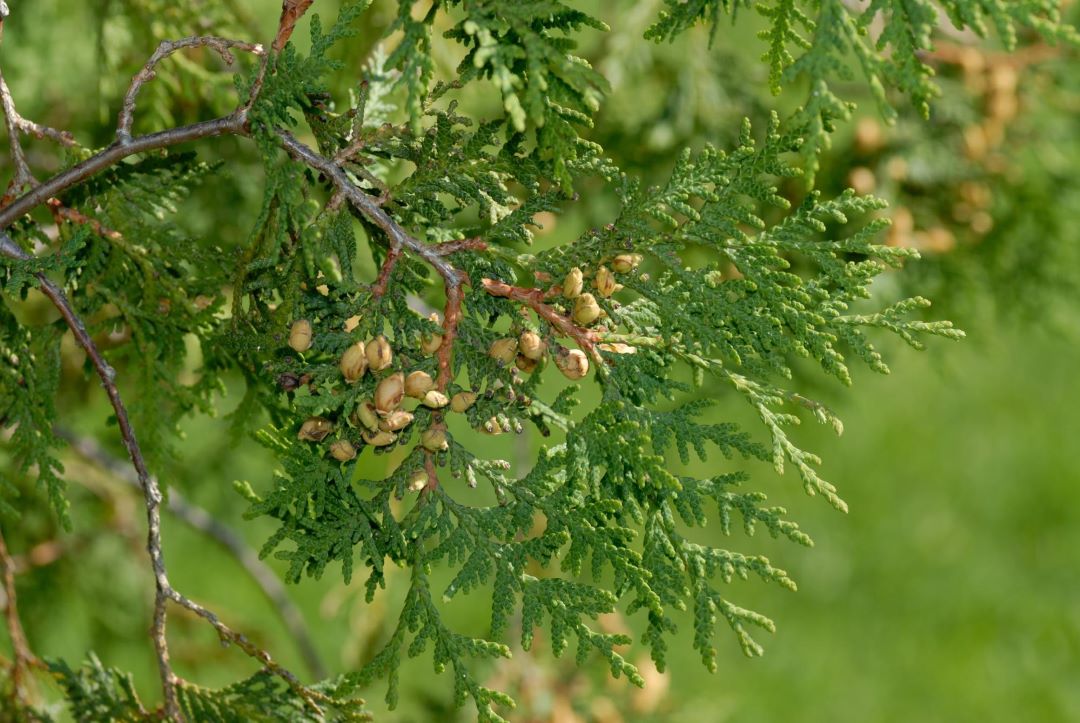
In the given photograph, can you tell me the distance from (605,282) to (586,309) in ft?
0.17

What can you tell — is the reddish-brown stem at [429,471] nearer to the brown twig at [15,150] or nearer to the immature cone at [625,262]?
the immature cone at [625,262]

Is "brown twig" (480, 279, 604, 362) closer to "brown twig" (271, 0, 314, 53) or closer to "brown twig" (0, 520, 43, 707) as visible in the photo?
"brown twig" (271, 0, 314, 53)

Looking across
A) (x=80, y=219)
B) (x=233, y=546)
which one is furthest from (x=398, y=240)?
(x=233, y=546)

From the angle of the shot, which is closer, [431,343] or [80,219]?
[431,343]

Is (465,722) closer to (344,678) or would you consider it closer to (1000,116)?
(344,678)

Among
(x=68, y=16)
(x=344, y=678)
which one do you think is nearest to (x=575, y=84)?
(x=344, y=678)

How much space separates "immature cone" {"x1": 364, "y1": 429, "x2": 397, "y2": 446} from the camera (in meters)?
1.34

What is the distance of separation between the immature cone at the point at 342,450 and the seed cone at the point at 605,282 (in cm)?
37

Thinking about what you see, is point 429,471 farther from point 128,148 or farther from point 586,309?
point 128,148

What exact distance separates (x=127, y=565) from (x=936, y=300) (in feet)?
8.16

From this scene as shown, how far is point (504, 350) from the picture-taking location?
1.37 meters

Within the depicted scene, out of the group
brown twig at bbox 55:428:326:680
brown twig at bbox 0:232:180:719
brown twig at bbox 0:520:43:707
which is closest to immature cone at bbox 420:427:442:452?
brown twig at bbox 0:232:180:719

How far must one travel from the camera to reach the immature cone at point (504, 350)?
1371 millimetres

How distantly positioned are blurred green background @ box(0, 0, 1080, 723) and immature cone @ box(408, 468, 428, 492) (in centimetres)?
43
